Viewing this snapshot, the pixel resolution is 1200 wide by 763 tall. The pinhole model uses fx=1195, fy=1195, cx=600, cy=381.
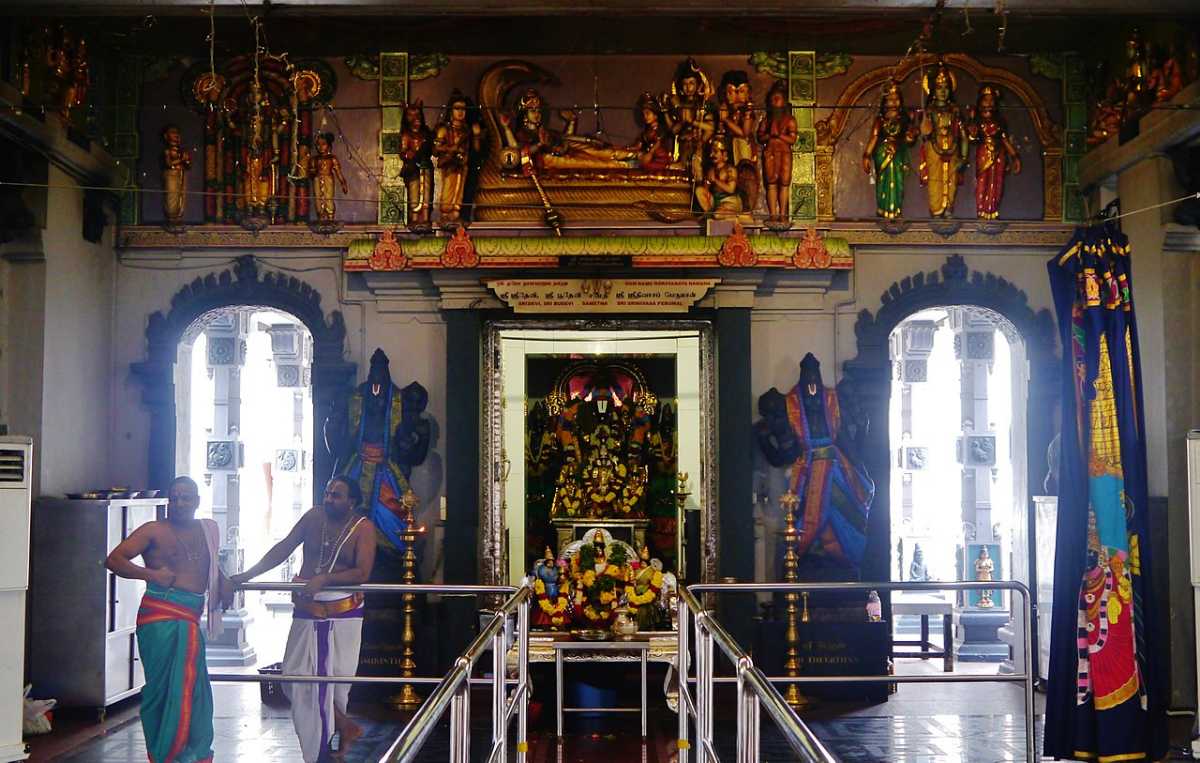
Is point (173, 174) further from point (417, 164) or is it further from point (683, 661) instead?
point (683, 661)

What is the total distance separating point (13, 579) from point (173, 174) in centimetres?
504

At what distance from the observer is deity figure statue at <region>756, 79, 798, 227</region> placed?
11.1 meters

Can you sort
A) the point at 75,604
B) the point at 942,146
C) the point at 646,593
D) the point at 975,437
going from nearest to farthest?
the point at 646,593
the point at 75,604
the point at 942,146
the point at 975,437

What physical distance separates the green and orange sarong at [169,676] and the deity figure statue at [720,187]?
248 inches

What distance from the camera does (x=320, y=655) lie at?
24.4 ft

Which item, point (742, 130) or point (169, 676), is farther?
point (742, 130)

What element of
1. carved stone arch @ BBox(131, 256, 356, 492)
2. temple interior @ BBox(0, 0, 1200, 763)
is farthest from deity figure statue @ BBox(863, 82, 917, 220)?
carved stone arch @ BBox(131, 256, 356, 492)

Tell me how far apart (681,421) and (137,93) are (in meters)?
6.04

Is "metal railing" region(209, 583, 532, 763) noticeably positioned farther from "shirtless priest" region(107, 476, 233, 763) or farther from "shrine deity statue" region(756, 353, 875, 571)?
"shrine deity statue" region(756, 353, 875, 571)

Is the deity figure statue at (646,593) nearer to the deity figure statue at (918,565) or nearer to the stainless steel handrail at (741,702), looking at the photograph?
the stainless steel handrail at (741,702)

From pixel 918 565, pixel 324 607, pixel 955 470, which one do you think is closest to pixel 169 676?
pixel 324 607

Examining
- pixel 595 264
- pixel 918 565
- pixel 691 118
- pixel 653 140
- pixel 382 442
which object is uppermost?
pixel 691 118

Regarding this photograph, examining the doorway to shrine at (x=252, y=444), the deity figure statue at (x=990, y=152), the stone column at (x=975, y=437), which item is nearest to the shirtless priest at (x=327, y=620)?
the doorway to shrine at (x=252, y=444)

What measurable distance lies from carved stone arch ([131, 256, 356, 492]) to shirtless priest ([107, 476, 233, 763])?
439 centimetres
